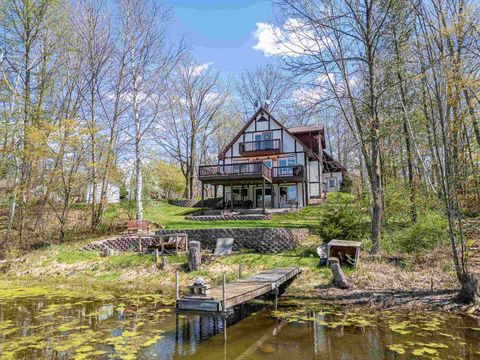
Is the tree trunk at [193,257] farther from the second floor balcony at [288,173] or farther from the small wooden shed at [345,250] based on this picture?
the second floor balcony at [288,173]

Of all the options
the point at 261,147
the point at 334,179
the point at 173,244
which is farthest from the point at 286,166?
the point at 173,244

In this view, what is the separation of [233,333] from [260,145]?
72.5 ft

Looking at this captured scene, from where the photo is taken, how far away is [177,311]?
707 cm

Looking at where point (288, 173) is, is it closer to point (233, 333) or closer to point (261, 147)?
point (261, 147)

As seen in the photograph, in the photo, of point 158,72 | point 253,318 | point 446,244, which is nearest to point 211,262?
point 253,318

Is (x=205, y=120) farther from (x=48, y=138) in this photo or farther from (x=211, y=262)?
(x=211, y=262)

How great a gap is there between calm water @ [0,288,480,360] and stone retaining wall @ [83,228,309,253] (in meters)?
5.04

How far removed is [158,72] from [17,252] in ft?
41.2

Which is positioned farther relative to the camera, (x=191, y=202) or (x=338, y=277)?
(x=191, y=202)

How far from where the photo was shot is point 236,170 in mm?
24328

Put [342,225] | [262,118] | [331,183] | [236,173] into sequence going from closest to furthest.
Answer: [342,225], [236,173], [262,118], [331,183]

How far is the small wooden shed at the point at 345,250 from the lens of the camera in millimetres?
11516

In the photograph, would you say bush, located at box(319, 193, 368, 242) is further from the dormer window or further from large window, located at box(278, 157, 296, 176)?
the dormer window

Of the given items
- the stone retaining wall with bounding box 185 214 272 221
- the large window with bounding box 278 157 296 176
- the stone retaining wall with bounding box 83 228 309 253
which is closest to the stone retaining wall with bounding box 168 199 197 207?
the stone retaining wall with bounding box 185 214 272 221
